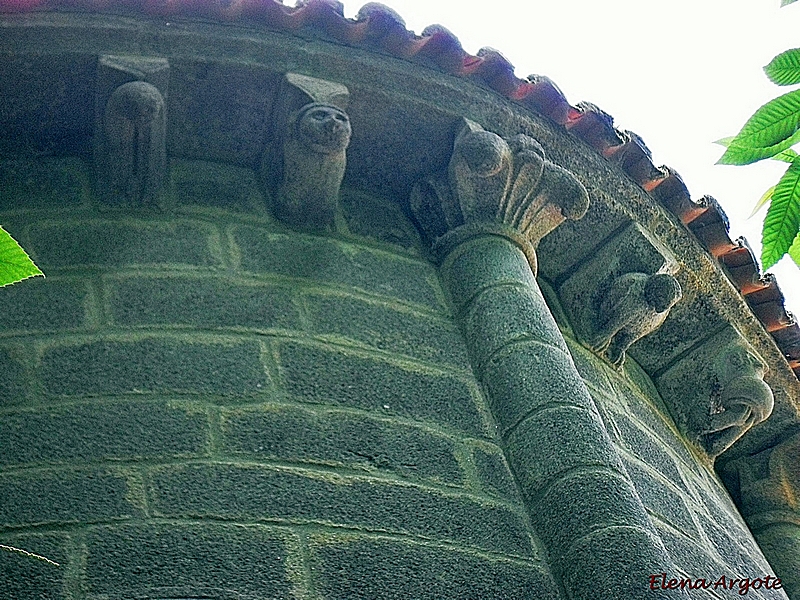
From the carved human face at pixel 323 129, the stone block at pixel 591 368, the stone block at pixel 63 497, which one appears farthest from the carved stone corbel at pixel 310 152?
the stone block at pixel 63 497

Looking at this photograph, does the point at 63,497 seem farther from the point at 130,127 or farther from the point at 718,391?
the point at 718,391

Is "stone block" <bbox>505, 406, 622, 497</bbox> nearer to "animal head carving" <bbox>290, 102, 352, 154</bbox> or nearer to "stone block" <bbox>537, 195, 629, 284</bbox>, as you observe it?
"animal head carving" <bbox>290, 102, 352, 154</bbox>

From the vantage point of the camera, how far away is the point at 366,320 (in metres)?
3.75

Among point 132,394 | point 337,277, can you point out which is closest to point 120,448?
point 132,394

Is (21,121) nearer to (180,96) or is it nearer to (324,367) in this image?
(180,96)

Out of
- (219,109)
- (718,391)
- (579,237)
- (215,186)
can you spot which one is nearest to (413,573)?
(215,186)

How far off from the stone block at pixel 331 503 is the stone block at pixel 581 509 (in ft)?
0.22

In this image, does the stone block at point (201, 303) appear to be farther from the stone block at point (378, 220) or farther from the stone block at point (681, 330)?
the stone block at point (681, 330)

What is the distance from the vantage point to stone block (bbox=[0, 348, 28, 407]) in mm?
3125

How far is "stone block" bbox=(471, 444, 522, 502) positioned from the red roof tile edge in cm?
186

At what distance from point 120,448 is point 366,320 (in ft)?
3.42

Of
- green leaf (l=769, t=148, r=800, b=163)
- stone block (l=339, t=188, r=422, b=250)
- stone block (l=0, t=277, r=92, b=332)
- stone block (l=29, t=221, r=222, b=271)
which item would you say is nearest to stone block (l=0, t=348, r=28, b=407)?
stone block (l=0, t=277, r=92, b=332)

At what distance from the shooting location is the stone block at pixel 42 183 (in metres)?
4.04

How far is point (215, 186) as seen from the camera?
429cm
